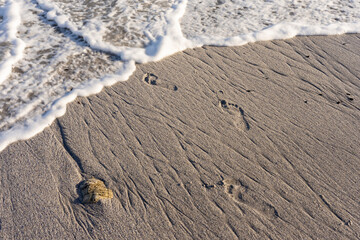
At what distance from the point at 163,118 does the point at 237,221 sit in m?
1.56

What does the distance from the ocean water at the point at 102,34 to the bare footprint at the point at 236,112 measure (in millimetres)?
1394

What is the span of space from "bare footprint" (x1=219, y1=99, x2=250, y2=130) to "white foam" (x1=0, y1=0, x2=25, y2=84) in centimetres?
319

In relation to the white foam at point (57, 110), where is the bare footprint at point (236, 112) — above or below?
above

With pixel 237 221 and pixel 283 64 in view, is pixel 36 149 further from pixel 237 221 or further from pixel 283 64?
pixel 283 64

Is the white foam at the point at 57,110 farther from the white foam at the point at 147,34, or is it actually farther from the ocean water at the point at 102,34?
the white foam at the point at 147,34

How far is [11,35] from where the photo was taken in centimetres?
521

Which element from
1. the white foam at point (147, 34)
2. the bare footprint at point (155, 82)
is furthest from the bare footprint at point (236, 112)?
the white foam at point (147, 34)

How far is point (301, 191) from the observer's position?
306 centimetres

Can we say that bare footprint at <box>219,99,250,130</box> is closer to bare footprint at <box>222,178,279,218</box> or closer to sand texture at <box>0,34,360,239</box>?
sand texture at <box>0,34,360,239</box>

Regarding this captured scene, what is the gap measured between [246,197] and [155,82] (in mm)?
2080

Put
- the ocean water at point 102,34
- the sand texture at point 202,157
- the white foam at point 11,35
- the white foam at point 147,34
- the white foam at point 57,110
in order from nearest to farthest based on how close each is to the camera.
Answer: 1. the sand texture at point 202,157
2. the white foam at point 57,110
3. the ocean water at point 102,34
4. the white foam at point 11,35
5. the white foam at point 147,34

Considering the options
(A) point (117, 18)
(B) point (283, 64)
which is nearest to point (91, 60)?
(A) point (117, 18)

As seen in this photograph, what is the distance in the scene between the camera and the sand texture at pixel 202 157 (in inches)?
111

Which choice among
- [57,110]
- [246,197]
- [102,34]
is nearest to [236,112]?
[246,197]
